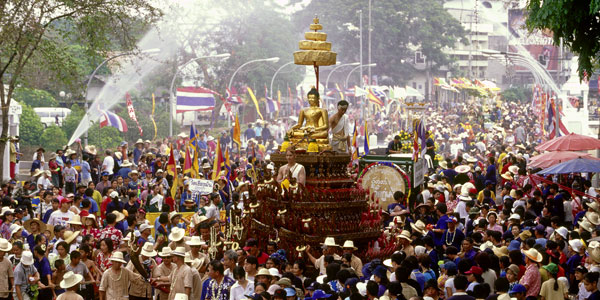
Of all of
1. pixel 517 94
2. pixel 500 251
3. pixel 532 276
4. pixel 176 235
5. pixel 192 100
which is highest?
pixel 192 100

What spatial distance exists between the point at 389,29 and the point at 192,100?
179ft

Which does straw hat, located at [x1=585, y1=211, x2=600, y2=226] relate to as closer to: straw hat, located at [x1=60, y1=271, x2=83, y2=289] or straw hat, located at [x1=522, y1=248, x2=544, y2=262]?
straw hat, located at [x1=522, y1=248, x2=544, y2=262]

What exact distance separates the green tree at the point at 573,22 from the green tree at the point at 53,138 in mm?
35790

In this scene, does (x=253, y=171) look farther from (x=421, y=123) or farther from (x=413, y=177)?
(x=421, y=123)

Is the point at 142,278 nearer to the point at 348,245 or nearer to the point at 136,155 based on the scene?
the point at 348,245

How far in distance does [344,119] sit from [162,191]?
6.18m

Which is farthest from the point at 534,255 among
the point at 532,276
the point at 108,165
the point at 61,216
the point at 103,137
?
the point at 103,137

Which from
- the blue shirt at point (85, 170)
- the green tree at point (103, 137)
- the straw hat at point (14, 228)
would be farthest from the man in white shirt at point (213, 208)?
the green tree at point (103, 137)

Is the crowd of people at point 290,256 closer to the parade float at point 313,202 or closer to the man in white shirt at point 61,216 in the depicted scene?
the man in white shirt at point 61,216

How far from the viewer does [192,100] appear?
41.9 meters

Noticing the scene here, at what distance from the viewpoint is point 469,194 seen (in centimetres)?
2114

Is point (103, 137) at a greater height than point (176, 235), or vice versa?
point (176, 235)

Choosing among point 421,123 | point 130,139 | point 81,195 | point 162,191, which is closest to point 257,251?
point 81,195

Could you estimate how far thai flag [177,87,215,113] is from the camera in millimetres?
41531
